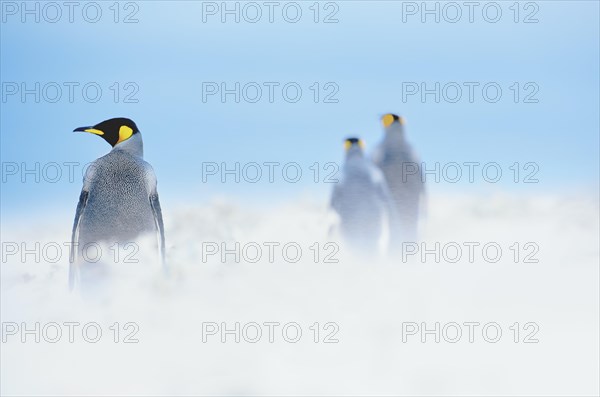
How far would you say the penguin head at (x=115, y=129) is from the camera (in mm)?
2891

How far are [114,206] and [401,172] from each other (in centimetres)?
125

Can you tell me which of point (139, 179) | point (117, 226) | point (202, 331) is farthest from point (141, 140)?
point (202, 331)

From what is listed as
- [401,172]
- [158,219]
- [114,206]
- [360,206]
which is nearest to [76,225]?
[114,206]

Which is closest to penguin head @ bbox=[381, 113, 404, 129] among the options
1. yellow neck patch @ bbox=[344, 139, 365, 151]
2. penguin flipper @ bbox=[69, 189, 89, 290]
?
yellow neck patch @ bbox=[344, 139, 365, 151]

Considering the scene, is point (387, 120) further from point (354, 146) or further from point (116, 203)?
point (116, 203)

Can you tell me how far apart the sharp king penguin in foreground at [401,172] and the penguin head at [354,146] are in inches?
9.7

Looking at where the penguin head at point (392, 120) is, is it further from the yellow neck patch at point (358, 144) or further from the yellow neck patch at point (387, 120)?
the yellow neck patch at point (358, 144)

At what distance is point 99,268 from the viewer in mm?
2797

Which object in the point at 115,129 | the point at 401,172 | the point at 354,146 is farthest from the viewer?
the point at 401,172

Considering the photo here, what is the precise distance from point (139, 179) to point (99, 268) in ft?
1.21

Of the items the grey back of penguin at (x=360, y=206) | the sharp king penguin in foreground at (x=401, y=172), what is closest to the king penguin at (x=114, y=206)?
the grey back of penguin at (x=360, y=206)

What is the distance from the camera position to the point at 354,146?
122 inches

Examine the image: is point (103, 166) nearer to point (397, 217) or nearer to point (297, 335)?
point (297, 335)

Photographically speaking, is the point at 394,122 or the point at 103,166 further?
the point at 394,122
